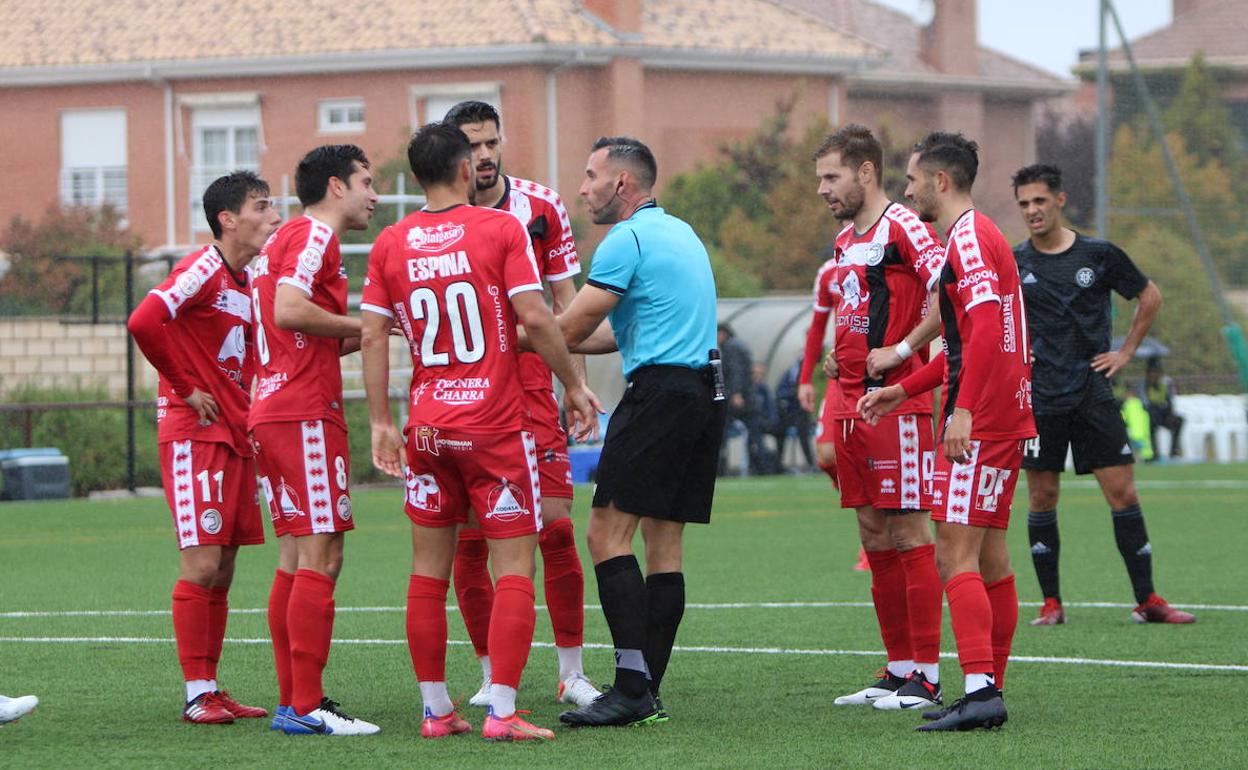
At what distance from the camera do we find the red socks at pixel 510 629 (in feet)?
23.5

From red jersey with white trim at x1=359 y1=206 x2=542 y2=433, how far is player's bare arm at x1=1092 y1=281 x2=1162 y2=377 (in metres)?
4.54

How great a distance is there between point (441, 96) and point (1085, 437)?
33.4 m

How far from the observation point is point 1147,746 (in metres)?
6.95

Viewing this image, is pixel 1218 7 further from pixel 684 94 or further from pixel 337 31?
pixel 337 31

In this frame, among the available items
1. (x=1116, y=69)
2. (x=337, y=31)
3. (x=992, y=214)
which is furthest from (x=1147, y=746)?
(x=992, y=214)

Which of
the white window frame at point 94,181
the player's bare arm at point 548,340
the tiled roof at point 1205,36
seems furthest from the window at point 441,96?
the player's bare arm at point 548,340

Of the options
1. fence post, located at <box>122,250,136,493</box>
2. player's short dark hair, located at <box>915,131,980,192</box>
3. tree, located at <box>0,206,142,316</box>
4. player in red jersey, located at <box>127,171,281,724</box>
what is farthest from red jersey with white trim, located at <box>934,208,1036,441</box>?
tree, located at <box>0,206,142,316</box>

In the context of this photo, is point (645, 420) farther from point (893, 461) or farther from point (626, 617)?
point (893, 461)

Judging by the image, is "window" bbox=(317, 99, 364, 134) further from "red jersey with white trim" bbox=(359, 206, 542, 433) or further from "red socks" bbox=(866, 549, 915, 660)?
"red jersey with white trim" bbox=(359, 206, 542, 433)

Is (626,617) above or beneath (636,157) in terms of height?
beneath

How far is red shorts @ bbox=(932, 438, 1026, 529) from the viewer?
7.45 meters

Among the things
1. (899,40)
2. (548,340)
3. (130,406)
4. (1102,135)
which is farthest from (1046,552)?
(899,40)

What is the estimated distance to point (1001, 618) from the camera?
7.82m

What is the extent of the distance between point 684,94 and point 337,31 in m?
7.97
